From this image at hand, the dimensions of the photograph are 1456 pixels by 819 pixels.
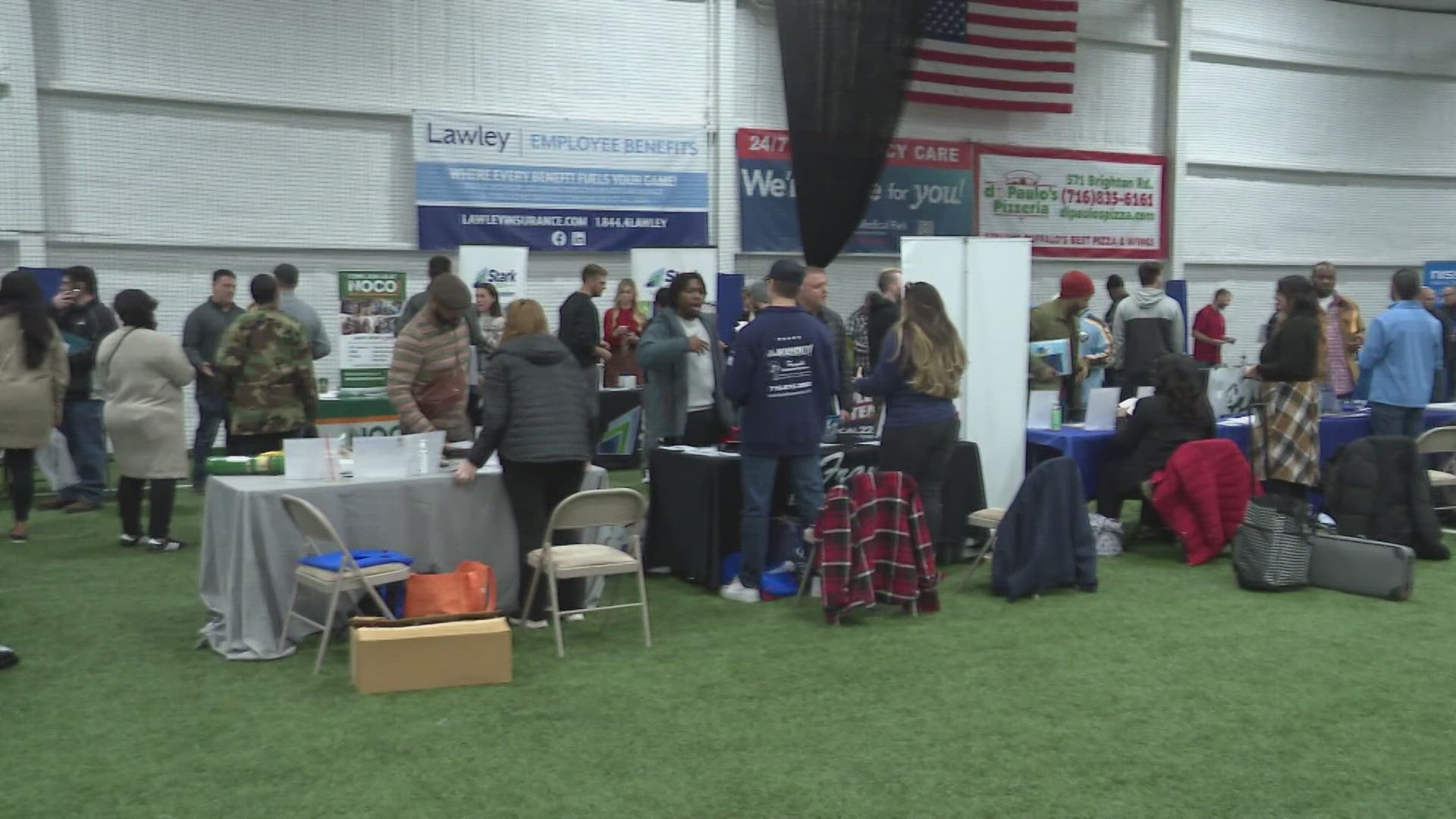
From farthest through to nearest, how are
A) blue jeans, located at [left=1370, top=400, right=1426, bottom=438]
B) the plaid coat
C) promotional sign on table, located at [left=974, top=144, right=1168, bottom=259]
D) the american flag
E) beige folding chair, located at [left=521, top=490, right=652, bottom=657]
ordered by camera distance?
1. promotional sign on table, located at [left=974, top=144, right=1168, bottom=259]
2. the american flag
3. blue jeans, located at [left=1370, top=400, right=1426, bottom=438]
4. the plaid coat
5. beige folding chair, located at [left=521, top=490, right=652, bottom=657]

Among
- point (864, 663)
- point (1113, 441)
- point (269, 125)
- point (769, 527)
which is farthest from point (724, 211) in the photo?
point (864, 663)

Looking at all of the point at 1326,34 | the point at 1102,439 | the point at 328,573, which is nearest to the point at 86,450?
the point at 328,573

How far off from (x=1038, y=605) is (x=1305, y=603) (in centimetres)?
108

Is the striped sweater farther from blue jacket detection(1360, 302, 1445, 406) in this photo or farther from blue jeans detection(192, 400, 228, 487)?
blue jacket detection(1360, 302, 1445, 406)

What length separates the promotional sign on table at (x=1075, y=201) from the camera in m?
13.1

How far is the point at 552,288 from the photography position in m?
11.0

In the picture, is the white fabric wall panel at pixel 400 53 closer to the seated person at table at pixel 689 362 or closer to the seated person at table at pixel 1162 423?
the seated person at table at pixel 689 362

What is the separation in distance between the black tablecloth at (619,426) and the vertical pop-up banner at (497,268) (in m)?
1.20

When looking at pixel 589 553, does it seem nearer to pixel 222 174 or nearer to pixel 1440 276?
pixel 222 174

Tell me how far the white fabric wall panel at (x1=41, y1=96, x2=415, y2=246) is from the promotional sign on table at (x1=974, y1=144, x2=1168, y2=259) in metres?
5.93

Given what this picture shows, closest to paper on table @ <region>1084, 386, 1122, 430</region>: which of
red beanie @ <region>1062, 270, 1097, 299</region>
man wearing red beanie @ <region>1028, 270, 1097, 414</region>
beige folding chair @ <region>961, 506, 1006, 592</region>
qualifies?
man wearing red beanie @ <region>1028, 270, 1097, 414</region>

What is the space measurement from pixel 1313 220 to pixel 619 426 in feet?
32.7

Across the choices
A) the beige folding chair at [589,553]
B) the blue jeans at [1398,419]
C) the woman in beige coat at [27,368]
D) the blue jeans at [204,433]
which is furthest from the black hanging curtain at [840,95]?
the beige folding chair at [589,553]

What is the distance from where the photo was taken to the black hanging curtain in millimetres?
9141
